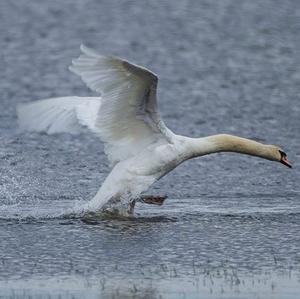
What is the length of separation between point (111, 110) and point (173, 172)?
330 cm

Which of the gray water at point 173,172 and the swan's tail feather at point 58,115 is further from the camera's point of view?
the swan's tail feather at point 58,115

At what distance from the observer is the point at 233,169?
1777 cm

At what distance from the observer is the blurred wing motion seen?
13672 millimetres

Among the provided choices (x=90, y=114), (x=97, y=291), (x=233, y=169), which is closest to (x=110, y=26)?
(x=233, y=169)

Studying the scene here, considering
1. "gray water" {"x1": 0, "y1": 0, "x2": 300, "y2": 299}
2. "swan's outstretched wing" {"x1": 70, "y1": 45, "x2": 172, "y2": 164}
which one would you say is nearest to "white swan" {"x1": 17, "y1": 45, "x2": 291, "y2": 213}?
"swan's outstretched wing" {"x1": 70, "y1": 45, "x2": 172, "y2": 164}

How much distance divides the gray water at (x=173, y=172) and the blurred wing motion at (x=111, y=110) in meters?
0.86

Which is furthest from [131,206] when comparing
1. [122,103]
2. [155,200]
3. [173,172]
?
[173,172]

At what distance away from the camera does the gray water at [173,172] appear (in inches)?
465

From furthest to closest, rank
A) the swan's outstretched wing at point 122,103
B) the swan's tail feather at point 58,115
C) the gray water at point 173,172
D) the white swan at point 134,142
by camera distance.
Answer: the swan's tail feather at point 58,115, the white swan at point 134,142, the swan's outstretched wing at point 122,103, the gray water at point 173,172

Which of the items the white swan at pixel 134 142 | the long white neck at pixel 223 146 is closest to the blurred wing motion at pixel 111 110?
the white swan at pixel 134 142

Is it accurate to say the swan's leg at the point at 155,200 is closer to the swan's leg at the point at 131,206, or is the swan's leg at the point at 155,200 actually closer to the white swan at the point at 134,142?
the white swan at the point at 134,142

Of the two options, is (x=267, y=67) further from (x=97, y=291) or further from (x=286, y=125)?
(x=97, y=291)

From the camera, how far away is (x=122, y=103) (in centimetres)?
1425

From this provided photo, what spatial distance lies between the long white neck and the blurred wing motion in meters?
0.31
